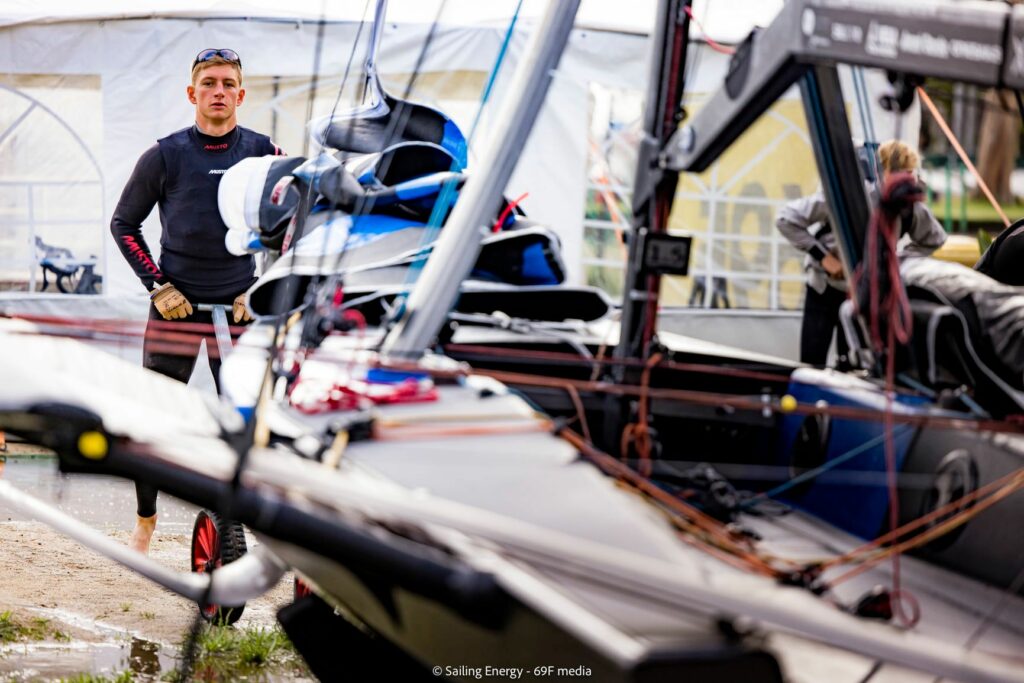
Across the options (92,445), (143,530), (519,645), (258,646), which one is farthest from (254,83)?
(519,645)

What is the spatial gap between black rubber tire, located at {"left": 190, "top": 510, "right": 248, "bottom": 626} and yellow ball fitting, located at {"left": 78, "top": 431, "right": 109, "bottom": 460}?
202cm

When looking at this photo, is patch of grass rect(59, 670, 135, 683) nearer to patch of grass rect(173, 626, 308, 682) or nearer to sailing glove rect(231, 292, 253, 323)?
patch of grass rect(173, 626, 308, 682)

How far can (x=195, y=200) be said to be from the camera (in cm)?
570

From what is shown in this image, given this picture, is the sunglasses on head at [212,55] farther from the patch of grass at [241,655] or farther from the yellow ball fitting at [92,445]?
the yellow ball fitting at [92,445]

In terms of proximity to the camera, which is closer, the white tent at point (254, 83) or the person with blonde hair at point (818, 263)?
the person with blonde hair at point (818, 263)

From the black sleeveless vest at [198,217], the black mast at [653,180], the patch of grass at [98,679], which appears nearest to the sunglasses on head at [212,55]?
the black sleeveless vest at [198,217]

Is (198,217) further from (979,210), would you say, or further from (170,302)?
(979,210)

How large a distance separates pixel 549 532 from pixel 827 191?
158cm

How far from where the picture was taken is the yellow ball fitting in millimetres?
2705

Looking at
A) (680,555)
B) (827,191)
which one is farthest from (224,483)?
(827,191)

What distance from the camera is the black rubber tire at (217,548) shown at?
15.6ft

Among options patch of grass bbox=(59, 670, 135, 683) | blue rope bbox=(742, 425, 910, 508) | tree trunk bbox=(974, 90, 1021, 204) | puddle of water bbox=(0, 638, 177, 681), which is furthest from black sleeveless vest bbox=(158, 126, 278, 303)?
tree trunk bbox=(974, 90, 1021, 204)

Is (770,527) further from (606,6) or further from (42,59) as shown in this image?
(42,59)

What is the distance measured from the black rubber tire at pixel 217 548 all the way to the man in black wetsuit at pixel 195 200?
91cm
